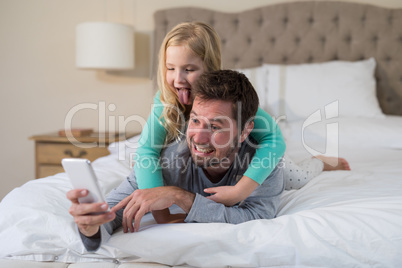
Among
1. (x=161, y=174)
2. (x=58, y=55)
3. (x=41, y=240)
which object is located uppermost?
(x=58, y=55)

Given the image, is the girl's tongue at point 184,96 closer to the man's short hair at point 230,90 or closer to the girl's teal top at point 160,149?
the girl's teal top at point 160,149

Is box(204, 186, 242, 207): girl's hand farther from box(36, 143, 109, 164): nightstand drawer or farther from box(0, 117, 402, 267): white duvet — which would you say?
box(36, 143, 109, 164): nightstand drawer

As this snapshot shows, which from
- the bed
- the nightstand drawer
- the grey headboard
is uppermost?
the grey headboard

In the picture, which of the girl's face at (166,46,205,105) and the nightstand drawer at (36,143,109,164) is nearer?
the girl's face at (166,46,205,105)

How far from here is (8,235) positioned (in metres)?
1.00

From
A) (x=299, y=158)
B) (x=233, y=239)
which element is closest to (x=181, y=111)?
(x=233, y=239)

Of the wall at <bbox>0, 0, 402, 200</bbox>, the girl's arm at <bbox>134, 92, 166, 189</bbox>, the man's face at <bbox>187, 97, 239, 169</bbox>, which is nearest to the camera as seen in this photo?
the man's face at <bbox>187, 97, 239, 169</bbox>

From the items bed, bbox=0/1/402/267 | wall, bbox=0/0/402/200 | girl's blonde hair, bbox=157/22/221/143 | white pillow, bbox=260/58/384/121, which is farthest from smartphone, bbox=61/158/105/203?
wall, bbox=0/0/402/200

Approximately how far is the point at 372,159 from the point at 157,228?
1391 mm

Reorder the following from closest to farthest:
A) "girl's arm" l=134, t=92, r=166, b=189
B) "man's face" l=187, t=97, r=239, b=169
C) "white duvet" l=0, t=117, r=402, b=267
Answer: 1. "white duvet" l=0, t=117, r=402, b=267
2. "man's face" l=187, t=97, r=239, b=169
3. "girl's arm" l=134, t=92, r=166, b=189

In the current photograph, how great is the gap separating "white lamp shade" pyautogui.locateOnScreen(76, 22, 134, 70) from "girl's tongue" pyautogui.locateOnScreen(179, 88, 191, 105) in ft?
5.04

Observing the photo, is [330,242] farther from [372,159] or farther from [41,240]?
[372,159]

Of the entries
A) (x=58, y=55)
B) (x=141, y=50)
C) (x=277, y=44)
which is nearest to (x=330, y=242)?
(x=277, y=44)

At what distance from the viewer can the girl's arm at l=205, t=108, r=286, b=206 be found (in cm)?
112
